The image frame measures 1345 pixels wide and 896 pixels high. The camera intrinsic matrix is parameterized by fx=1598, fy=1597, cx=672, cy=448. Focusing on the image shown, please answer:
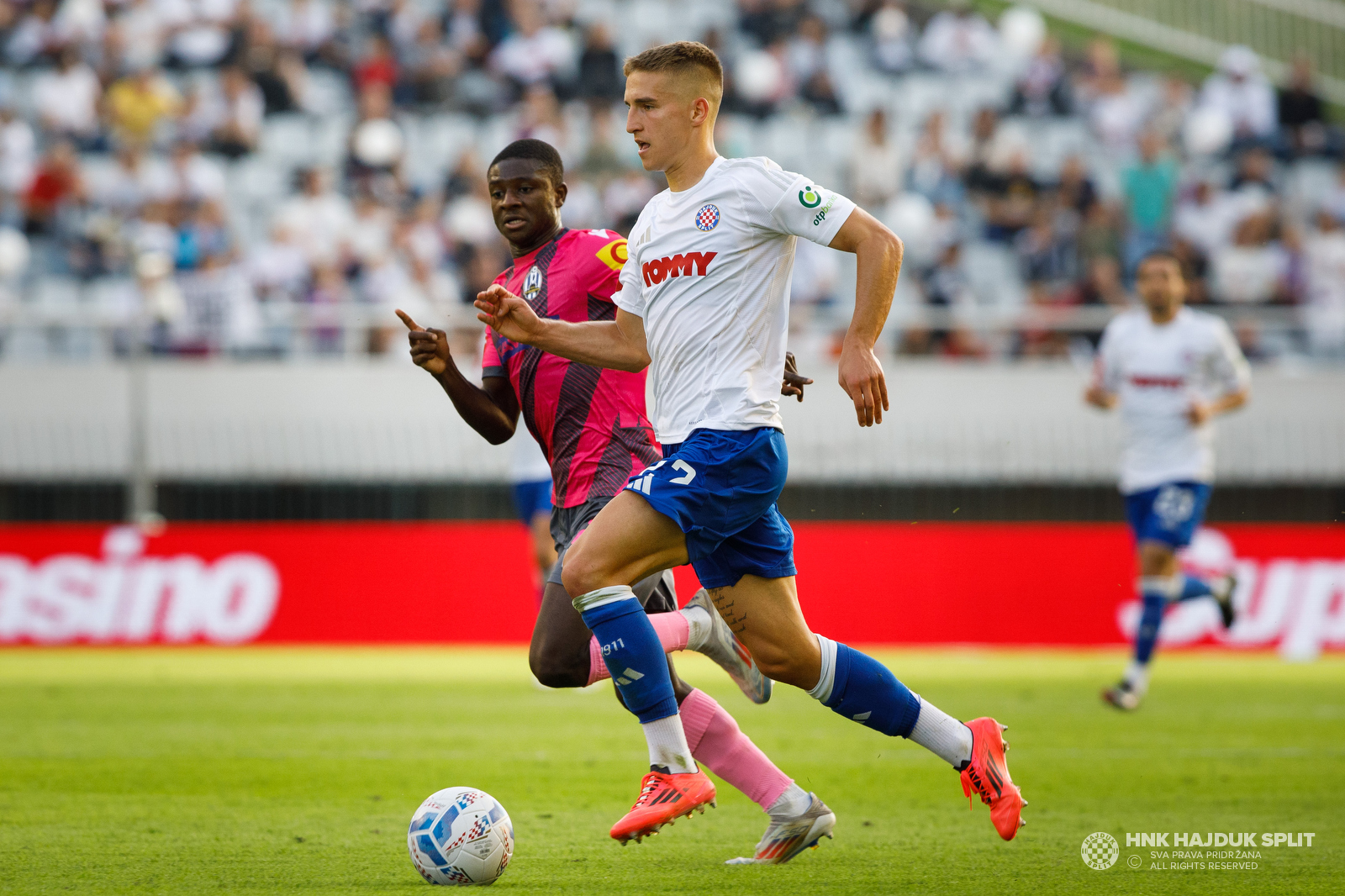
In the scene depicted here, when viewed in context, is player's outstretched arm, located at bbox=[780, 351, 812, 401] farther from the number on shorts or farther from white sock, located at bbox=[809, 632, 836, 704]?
white sock, located at bbox=[809, 632, 836, 704]

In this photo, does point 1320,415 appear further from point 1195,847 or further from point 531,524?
point 1195,847

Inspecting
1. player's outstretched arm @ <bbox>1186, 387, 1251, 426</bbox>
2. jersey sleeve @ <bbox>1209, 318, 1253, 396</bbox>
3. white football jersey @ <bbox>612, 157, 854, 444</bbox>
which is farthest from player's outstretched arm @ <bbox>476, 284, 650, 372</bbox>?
jersey sleeve @ <bbox>1209, 318, 1253, 396</bbox>

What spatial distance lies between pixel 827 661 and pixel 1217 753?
3.73 meters

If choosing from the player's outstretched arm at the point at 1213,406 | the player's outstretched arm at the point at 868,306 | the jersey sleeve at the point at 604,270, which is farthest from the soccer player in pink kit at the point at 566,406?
the player's outstretched arm at the point at 1213,406

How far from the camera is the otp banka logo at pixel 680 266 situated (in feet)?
15.6

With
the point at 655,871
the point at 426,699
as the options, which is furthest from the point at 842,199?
the point at 426,699

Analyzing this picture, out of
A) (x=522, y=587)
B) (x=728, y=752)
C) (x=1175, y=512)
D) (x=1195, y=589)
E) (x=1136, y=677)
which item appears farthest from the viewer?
(x=522, y=587)

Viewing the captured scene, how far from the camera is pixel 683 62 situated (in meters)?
4.81

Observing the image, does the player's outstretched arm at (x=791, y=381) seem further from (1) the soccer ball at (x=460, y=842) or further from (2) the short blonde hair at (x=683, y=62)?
(1) the soccer ball at (x=460, y=842)

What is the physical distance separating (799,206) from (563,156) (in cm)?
1366

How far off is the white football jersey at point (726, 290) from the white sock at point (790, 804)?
3.87ft

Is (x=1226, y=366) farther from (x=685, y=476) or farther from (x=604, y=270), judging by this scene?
(x=685, y=476)

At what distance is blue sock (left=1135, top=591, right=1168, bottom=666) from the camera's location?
988 centimetres

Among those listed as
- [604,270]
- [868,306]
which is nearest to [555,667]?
[604,270]
